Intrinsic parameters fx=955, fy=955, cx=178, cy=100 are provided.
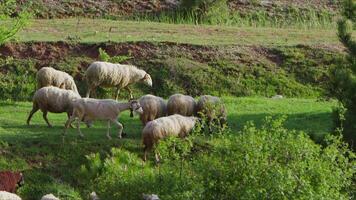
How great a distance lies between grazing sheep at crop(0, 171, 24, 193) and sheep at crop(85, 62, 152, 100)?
26.0 feet

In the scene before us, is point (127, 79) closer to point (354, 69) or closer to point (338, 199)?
point (354, 69)

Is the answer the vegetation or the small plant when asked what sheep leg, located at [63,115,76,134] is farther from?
the small plant

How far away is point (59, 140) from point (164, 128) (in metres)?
2.91

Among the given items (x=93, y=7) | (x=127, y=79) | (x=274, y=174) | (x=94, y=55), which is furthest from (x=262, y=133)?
(x=93, y=7)

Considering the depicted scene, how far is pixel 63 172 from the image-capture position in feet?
80.8

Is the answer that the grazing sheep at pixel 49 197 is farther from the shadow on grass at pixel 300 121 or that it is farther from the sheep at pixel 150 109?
the shadow on grass at pixel 300 121

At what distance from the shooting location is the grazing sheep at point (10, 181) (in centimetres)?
2286

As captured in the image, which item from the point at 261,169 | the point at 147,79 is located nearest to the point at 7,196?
the point at 261,169

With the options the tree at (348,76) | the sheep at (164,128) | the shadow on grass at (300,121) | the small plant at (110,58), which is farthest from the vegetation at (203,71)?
the tree at (348,76)

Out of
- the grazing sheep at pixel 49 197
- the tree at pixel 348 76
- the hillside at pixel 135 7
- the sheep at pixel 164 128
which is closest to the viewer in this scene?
the grazing sheep at pixel 49 197

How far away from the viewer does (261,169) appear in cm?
1867

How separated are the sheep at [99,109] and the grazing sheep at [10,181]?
2.91 m

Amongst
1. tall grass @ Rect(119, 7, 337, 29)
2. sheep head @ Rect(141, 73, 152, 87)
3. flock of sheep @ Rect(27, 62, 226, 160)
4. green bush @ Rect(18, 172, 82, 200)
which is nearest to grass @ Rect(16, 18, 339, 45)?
tall grass @ Rect(119, 7, 337, 29)

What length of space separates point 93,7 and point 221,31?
23.9 ft
